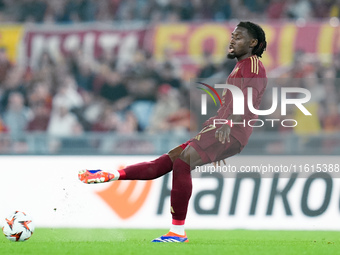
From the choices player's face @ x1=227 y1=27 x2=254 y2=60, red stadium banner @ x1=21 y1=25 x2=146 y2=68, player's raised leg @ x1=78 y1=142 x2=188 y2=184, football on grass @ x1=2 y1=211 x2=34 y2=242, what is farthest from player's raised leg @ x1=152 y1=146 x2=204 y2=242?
red stadium banner @ x1=21 y1=25 x2=146 y2=68

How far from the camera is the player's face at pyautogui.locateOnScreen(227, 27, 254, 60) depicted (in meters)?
7.13

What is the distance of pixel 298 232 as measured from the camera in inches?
383

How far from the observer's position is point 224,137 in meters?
7.00

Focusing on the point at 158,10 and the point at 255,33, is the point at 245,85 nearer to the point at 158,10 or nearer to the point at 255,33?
the point at 255,33

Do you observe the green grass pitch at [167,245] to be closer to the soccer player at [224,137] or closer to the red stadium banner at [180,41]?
the soccer player at [224,137]

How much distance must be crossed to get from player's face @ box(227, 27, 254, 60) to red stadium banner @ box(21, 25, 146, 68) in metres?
7.87

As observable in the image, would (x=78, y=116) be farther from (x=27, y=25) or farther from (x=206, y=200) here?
(x=27, y=25)

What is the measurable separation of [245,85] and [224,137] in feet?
1.68

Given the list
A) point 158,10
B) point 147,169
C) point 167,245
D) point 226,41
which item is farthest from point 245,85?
point 158,10

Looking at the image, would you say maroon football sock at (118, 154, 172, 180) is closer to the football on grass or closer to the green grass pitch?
the green grass pitch

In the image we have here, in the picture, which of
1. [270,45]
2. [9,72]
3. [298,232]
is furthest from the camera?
[9,72]

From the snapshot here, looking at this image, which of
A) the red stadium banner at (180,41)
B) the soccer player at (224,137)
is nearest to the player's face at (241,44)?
the soccer player at (224,137)

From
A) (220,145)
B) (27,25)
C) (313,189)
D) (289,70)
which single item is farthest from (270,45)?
(220,145)

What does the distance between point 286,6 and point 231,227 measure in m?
6.61
